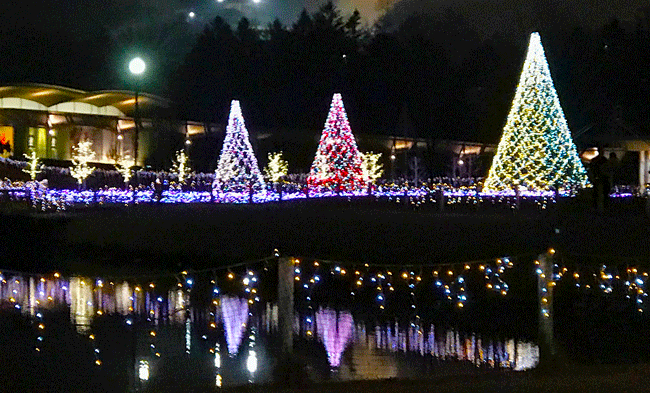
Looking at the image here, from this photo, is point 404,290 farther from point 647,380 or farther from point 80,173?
point 80,173

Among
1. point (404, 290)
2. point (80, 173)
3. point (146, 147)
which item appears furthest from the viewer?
point (146, 147)

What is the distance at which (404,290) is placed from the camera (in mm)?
18516

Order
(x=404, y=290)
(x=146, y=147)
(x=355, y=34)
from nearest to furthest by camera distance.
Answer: (x=404, y=290)
(x=146, y=147)
(x=355, y=34)

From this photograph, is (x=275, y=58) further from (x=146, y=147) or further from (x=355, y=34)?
(x=146, y=147)

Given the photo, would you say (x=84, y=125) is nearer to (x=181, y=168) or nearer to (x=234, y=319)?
(x=181, y=168)

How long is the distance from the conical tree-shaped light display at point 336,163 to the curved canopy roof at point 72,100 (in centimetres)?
2760

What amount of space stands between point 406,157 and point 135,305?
134 ft

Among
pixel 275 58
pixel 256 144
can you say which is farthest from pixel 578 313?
pixel 275 58

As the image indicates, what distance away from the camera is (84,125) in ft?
201

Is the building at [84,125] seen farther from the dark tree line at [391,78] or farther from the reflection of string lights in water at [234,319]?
the reflection of string lights in water at [234,319]

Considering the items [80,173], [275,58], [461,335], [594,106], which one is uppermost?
[275,58]

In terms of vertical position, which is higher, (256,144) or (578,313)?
(256,144)

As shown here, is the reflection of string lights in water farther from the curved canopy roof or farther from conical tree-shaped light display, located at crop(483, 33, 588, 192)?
the curved canopy roof

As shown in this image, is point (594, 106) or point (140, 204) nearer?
point (140, 204)
